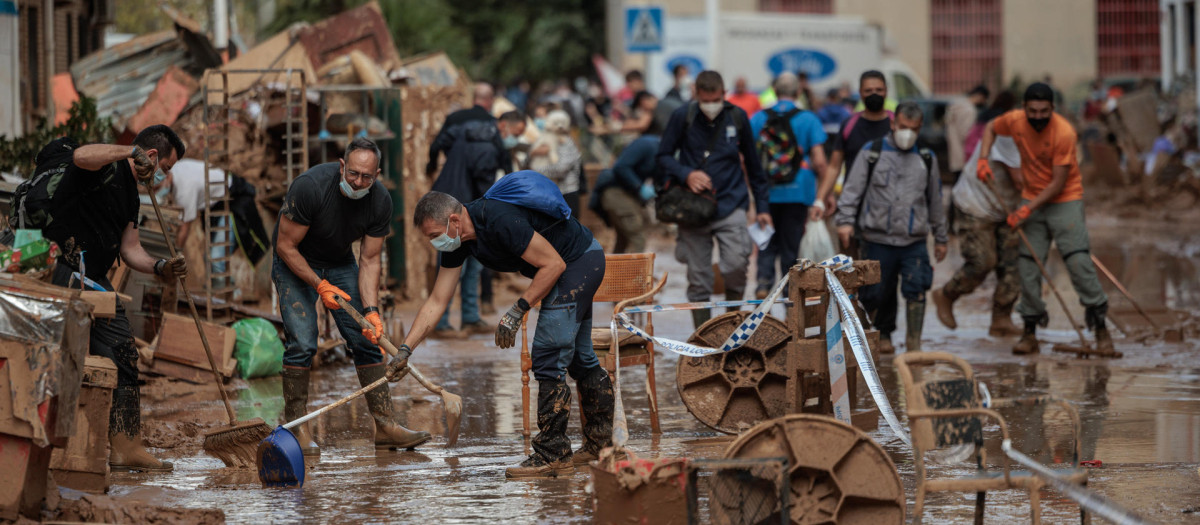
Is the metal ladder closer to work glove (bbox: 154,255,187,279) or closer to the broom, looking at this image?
work glove (bbox: 154,255,187,279)

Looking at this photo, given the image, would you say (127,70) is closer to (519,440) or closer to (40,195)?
(40,195)

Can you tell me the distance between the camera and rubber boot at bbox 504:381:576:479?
21.0 feet

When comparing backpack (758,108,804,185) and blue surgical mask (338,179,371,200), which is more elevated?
backpack (758,108,804,185)

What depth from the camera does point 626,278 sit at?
7.39 meters

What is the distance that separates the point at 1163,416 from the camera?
7570mm

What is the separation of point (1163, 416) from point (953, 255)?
29.0 ft

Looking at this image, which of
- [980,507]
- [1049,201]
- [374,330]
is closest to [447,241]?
[374,330]

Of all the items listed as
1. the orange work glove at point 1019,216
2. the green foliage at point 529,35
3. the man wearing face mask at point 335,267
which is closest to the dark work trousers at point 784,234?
the orange work glove at point 1019,216

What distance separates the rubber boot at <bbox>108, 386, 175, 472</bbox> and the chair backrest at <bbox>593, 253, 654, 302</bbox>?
2353mm

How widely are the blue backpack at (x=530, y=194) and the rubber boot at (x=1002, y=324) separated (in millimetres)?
5341

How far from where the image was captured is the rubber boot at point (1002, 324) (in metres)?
10.7

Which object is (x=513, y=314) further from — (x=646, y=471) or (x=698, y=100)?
(x=698, y=100)

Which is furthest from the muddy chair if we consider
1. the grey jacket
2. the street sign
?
the street sign

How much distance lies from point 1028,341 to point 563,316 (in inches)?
187
